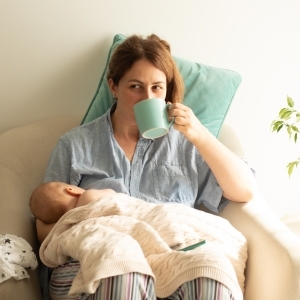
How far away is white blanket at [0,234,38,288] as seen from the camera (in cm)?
132

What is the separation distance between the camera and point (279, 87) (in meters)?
2.27

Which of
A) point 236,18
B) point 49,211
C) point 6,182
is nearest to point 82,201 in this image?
point 49,211

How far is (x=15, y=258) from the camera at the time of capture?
1375 millimetres

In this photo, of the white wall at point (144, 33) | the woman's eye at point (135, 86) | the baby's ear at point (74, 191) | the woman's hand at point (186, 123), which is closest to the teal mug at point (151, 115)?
the woman's hand at point (186, 123)

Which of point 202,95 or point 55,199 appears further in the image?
point 202,95

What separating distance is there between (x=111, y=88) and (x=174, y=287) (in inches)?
32.6

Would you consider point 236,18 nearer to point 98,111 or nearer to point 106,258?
point 98,111

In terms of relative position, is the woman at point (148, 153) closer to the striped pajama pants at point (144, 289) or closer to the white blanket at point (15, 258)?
the white blanket at point (15, 258)

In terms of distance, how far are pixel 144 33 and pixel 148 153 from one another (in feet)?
1.82

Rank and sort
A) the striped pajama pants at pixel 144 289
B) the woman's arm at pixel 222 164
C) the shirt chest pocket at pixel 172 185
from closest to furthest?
the striped pajama pants at pixel 144 289
the woman's arm at pixel 222 164
the shirt chest pocket at pixel 172 185

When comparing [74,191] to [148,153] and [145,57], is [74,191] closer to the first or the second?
[148,153]

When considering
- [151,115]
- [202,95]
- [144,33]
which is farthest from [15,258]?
[144,33]

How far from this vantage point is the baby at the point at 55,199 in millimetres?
1564

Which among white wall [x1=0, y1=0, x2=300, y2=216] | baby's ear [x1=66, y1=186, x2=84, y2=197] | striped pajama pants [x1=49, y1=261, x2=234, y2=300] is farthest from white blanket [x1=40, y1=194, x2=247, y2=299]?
white wall [x1=0, y1=0, x2=300, y2=216]
